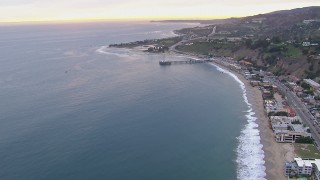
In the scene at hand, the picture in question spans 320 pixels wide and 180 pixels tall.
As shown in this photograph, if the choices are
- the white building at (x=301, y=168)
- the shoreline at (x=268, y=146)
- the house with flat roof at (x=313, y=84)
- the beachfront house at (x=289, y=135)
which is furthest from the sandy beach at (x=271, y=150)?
the house with flat roof at (x=313, y=84)

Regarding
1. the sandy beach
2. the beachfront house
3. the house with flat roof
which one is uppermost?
the house with flat roof

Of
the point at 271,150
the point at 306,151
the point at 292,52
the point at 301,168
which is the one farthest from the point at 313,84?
the point at 301,168

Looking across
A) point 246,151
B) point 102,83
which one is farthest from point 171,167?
point 102,83

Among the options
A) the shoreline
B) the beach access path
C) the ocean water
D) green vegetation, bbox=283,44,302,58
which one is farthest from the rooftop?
green vegetation, bbox=283,44,302,58

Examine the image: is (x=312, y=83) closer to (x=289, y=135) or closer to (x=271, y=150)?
(x=289, y=135)

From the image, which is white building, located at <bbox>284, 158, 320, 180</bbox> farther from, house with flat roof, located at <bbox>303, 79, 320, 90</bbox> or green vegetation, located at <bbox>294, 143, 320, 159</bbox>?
house with flat roof, located at <bbox>303, 79, 320, 90</bbox>

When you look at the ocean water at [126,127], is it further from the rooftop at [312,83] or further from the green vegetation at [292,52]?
the green vegetation at [292,52]
